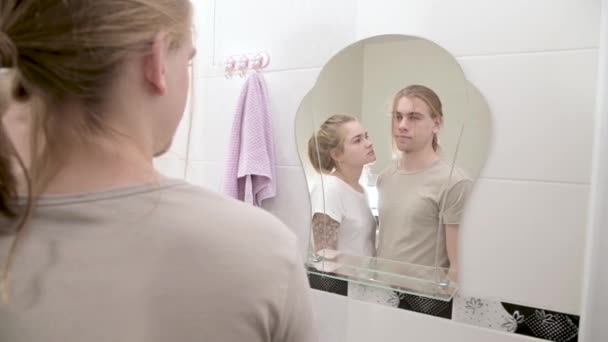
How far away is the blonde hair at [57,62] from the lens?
0.45 meters

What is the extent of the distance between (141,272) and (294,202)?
95 centimetres

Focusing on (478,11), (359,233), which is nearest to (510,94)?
(478,11)

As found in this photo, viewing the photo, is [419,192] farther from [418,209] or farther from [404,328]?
[404,328]

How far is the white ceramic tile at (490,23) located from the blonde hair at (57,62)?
85 centimetres

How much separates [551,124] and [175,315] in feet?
3.12

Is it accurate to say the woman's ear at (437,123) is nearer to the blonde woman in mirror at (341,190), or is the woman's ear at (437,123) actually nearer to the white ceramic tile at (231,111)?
the blonde woman in mirror at (341,190)

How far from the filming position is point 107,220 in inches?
17.3

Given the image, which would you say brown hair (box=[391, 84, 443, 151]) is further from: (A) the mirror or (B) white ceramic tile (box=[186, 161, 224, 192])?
(B) white ceramic tile (box=[186, 161, 224, 192])

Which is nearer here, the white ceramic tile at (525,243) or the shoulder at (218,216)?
the shoulder at (218,216)

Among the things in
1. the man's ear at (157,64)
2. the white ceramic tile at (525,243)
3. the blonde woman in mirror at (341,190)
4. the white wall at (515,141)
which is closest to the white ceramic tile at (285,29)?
the white wall at (515,141)

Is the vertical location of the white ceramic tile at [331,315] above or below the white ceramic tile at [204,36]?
below

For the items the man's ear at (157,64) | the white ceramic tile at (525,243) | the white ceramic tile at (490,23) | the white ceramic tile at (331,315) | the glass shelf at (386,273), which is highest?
the white ceramic tile at (490,23)

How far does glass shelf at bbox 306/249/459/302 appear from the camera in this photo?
1.11 meters

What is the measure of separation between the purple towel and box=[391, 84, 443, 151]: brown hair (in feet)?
1.42
